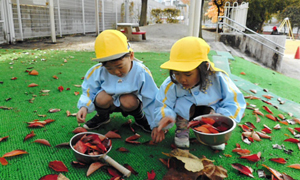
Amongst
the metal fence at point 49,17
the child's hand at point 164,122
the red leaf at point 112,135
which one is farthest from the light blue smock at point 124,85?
the metal fence at point 49,17

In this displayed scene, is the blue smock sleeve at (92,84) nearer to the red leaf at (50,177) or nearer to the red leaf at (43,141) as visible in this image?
the red leaf at (43,141)

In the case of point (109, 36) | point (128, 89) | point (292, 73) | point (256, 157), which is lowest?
point (292, 73)

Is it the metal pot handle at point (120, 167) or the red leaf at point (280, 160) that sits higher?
the metal pot handle at point (120, 167)

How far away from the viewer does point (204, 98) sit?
1.79 meters

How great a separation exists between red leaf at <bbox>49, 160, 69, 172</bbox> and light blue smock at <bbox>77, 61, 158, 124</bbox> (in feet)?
1.94

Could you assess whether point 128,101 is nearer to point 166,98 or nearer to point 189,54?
point 166,98

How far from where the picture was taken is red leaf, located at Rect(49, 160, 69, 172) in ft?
4.95

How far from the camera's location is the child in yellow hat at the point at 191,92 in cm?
156

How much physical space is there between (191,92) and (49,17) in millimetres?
10121

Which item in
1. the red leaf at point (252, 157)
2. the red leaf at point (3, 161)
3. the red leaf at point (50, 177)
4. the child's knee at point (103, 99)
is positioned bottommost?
the red leaf at point (252, 157)

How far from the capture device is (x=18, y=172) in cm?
147

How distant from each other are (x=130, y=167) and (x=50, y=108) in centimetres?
138

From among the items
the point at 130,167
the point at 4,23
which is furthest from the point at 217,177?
the point at 4,23

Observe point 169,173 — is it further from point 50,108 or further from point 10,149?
point 50,108
